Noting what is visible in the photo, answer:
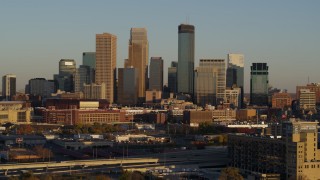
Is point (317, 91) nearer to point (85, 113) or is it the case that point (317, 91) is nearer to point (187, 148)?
point (85, 113)

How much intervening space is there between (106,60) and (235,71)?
40.0 meters

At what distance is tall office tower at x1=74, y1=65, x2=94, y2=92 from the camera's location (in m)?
145

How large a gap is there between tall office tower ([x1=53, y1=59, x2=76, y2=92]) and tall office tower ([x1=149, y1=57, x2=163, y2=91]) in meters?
17.5

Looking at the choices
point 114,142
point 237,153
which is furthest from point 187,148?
point 237,153

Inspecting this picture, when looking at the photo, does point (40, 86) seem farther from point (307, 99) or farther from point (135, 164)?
point (135, 164)

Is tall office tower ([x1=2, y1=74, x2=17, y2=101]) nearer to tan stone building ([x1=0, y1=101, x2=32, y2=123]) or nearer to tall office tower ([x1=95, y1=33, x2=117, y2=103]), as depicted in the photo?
tall office tower ([x1=95, y1=33, x2=117, y2=103])

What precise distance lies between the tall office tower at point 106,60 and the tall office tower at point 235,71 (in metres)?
29.4

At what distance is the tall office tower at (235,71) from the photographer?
158m

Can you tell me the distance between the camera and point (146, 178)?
129ft

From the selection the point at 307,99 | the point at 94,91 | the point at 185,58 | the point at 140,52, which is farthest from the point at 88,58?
the point at 307,99

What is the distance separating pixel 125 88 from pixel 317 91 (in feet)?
120

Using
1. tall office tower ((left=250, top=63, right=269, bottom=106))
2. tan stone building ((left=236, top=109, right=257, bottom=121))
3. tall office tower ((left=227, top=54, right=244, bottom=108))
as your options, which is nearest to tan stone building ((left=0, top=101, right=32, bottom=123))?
tan stone building ((left=236, top=109, right=257, bottom=121))

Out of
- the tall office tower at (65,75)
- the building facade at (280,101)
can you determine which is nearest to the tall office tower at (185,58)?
the building facade at (280,101)

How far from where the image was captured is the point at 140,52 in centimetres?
14675
